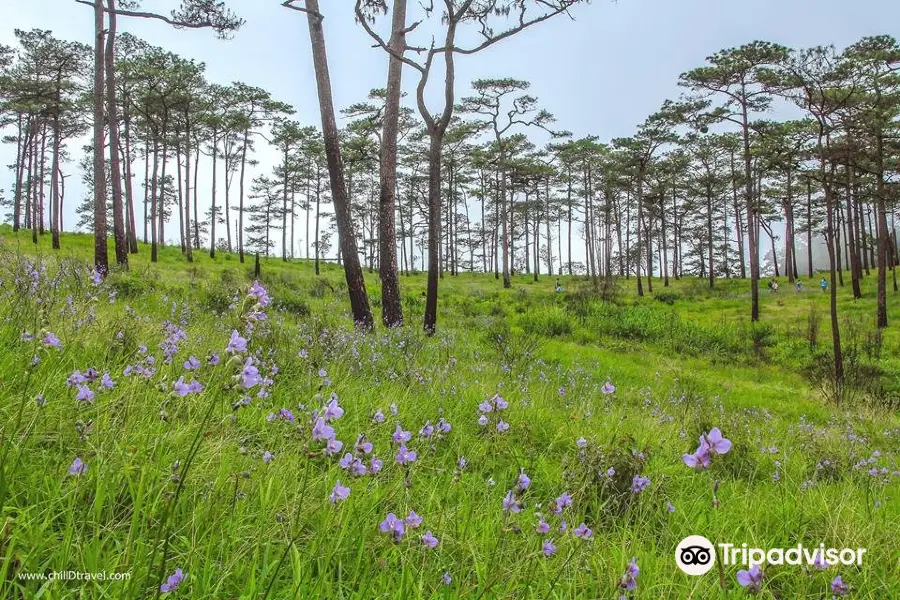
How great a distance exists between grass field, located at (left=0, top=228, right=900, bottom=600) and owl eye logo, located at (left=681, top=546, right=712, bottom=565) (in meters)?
0.09

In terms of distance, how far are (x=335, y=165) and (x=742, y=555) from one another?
827 centimetres

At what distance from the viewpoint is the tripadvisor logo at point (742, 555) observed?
1.52 m

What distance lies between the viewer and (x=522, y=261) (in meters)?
71.2

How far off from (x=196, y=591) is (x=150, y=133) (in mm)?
40020

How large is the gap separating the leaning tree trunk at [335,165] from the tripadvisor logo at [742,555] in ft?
22.3

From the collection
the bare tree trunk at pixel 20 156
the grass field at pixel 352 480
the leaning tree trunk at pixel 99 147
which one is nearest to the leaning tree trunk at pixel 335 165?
the grass field at pixel 352 480

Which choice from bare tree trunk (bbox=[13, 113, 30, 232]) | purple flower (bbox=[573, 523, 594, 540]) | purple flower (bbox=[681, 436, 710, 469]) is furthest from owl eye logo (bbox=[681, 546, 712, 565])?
bare tree trunk (bbox=[13, 113, 30, 232])

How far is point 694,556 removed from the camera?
5.02 feet

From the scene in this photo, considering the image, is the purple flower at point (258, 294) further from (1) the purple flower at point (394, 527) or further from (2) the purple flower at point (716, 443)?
(2) the purple flower at point (716, 443)

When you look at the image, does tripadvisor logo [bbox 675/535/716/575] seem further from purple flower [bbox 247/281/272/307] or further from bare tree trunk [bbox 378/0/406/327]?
bare tree trunk [bbox 378/0/406/327]

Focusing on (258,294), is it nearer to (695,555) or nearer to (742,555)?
(695,555)

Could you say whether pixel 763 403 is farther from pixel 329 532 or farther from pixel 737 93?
pixel 737 93

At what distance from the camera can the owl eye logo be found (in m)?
1.50

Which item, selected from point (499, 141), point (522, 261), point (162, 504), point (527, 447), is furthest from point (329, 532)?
point (522, 261)
